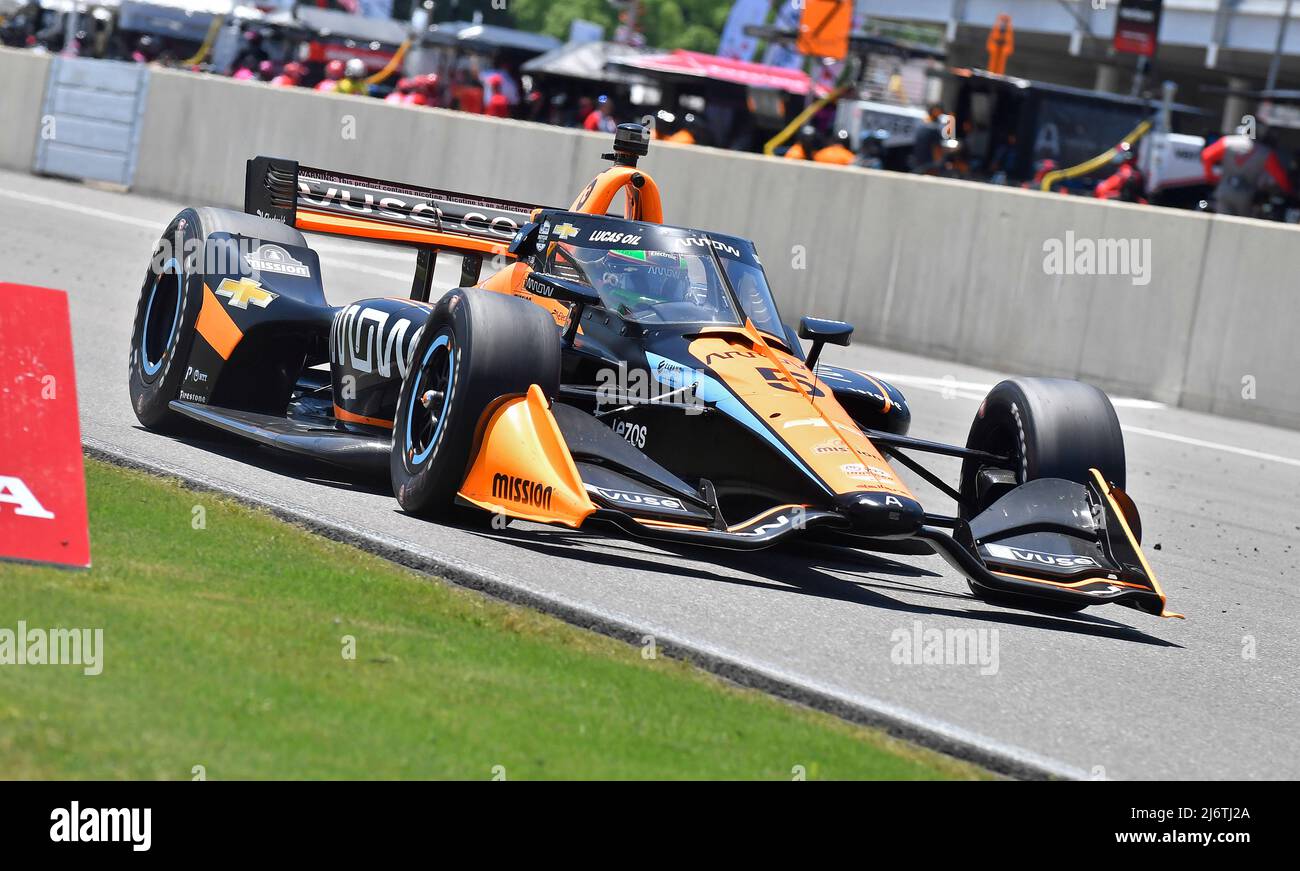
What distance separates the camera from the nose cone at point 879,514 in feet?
21.8

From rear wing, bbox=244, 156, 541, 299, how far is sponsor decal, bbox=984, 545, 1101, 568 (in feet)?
12.3

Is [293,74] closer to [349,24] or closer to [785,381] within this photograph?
[349,24]

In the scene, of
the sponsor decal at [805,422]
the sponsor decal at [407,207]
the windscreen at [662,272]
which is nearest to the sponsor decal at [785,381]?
the sponsor decal at [805,422]

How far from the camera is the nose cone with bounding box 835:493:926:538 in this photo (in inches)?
262

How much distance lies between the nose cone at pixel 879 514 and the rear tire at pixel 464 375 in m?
1.34

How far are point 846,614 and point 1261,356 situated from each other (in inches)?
352

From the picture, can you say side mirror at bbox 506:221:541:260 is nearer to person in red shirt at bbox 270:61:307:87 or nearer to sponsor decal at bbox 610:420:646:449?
sponsor decal at bbox 610:420:646:449

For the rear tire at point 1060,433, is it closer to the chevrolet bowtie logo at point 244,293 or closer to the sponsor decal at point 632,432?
the sponsor decal at point 632,432

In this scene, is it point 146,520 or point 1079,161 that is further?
point 1079,161

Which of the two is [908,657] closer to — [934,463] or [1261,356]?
[934,463]

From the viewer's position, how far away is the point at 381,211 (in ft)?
32.4
